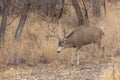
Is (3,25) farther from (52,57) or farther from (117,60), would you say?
→ (117,60)

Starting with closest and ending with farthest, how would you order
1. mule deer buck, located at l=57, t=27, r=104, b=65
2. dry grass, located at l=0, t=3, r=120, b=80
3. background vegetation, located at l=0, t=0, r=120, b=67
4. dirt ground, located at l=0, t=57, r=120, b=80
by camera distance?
dirt ground, located at l=0, t=57, r=120, b=80
dry grass, located at l=0, t=3, r=120, b=80
mule deer buck, located at l=57, t=27, r=104, b=65
background vegetation, located at l=0, t=0, r=120, b=67

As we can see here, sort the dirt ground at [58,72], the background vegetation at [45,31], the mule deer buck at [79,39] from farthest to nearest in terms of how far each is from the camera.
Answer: the background vegetation at [45,31], the mule deer buck at [79,39], the dirt ground at [58,72]

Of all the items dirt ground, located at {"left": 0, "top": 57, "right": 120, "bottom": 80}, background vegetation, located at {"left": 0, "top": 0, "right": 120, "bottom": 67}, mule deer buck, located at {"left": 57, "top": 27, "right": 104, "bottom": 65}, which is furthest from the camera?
background vegetation, located at {"left": 0, "top": 0, "right": 120, "bottom": 67}

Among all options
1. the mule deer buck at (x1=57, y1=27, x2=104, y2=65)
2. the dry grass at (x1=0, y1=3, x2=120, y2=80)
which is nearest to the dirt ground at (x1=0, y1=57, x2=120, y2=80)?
the dry grass at (x1=0, y1=3, x2=120, y2=80)

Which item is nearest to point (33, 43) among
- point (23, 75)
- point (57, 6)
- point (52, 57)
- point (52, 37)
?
point (52, 37)

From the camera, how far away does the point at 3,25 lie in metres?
13.9

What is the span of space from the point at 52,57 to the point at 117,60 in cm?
208

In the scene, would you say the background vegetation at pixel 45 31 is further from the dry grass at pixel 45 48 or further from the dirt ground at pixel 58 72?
the dirt ground at pixel 58 72

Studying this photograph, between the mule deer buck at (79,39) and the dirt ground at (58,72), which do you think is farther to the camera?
the mule deer buck at (79,39)

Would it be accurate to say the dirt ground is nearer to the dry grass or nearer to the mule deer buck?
the dry grass

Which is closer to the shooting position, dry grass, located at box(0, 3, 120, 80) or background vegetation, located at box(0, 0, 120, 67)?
dry grass, located at box(0, 3, 120, 80)

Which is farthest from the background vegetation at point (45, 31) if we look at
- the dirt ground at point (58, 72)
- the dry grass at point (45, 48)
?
the dirt ground at point (58, 72)

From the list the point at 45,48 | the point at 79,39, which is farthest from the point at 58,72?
the point at 45,48

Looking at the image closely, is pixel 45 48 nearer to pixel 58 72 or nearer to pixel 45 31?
pixel 45 31
